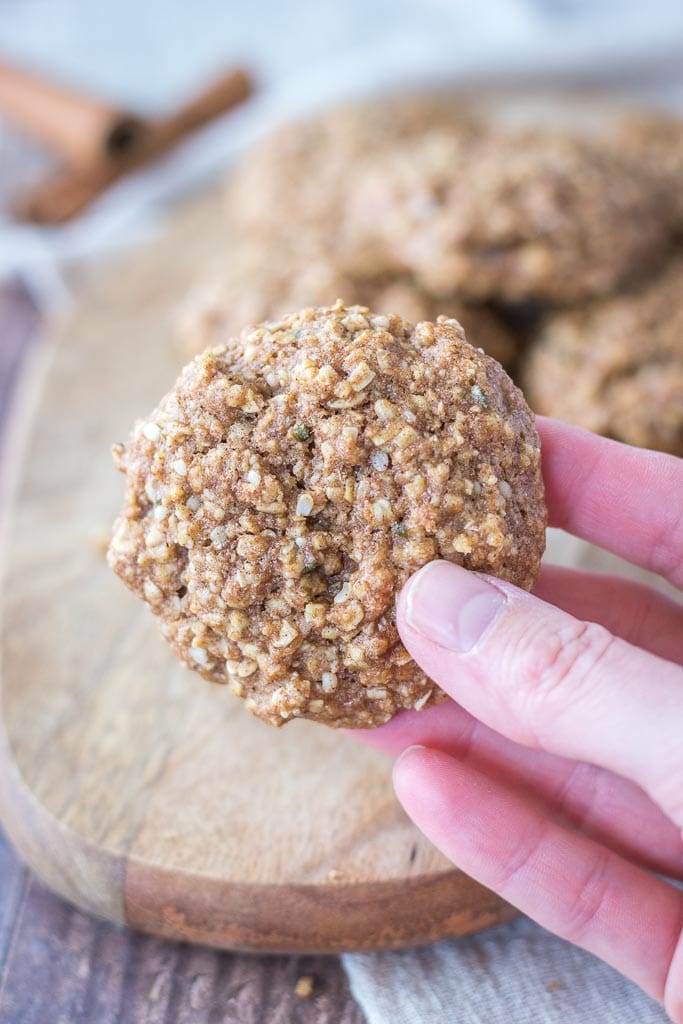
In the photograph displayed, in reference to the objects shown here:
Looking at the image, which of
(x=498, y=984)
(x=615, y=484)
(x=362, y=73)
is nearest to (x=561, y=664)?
(x=615, y=484)

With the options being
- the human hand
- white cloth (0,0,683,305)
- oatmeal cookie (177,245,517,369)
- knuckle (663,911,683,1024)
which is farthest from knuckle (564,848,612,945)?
white cloth (0,0,683,305)

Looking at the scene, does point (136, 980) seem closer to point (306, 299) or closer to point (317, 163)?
point (306, 299)

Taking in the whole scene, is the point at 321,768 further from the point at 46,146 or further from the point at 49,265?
the point at 46,146

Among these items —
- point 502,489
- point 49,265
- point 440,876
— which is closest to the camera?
point 502,489

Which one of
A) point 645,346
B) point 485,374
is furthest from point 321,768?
point 645,346

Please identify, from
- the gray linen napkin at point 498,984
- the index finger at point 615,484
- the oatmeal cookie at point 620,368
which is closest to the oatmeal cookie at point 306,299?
the oatmeal cookie at point 620,368

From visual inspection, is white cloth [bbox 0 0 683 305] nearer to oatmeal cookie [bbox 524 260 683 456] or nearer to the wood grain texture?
oatmeal cookie [bbox 524 260 683 456]
